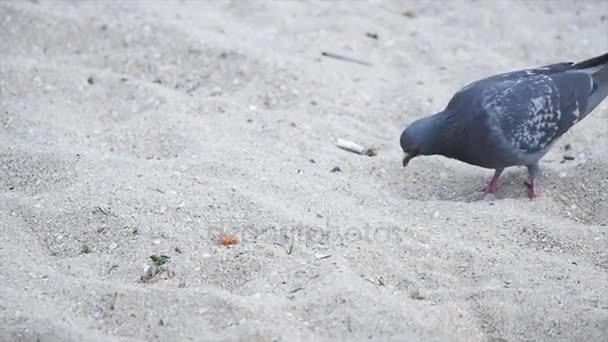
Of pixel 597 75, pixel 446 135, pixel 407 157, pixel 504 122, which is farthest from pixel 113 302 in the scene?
pixel 597 75

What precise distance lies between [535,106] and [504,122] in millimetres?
221

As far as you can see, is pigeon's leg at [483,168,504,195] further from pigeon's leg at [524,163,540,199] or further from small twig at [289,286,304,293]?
small twig at [289,286,304,293]

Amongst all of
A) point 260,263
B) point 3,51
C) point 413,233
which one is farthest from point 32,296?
point 3,51

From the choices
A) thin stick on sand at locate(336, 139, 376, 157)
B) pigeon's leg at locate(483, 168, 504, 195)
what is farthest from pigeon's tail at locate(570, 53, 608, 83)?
thin stick on sand at locate(336, 139, 376, 157)

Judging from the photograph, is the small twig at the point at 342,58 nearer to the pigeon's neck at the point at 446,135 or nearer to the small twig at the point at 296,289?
the pigeon's neck at the point at 446,135

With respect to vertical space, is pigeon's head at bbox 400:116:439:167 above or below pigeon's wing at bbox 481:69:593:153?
below

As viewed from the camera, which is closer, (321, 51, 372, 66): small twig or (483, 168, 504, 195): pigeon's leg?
(483, 168, 504, 195): pigeon's leg

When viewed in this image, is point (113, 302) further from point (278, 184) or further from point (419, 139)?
point (419, 139)

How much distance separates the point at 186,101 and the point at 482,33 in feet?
8.49

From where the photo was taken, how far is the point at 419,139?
15.2 feet

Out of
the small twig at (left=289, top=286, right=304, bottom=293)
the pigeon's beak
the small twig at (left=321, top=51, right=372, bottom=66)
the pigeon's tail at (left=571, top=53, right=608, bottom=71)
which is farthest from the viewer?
the small twig at (left=321, top=51, right=372, bottom=66)

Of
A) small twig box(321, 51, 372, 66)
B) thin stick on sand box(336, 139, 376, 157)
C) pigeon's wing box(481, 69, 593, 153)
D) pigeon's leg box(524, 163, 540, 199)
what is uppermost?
pigeon's wing box(481, 69, 593, 153)

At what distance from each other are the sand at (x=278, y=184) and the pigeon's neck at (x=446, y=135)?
0.30 meters

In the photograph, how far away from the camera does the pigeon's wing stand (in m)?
4.59
